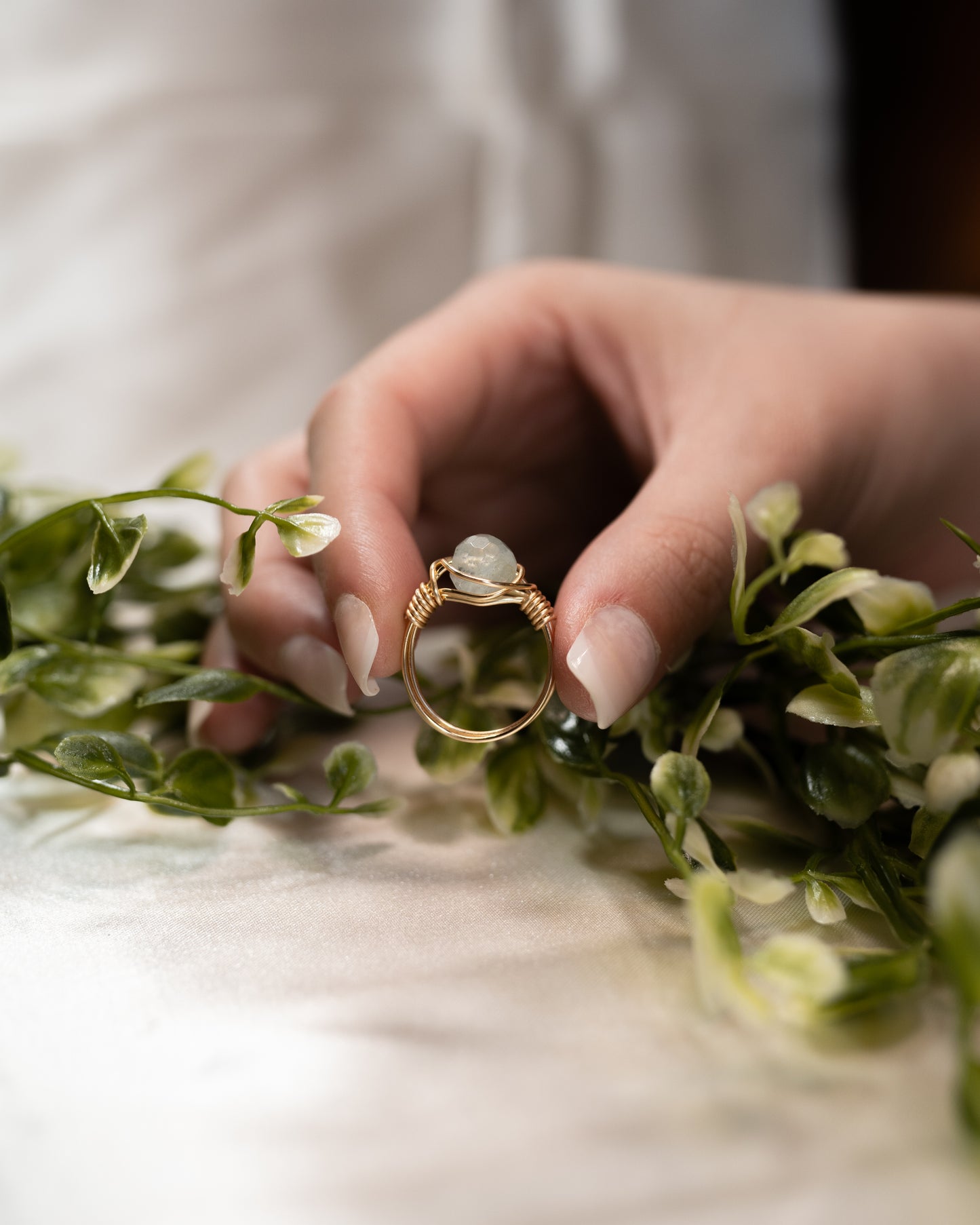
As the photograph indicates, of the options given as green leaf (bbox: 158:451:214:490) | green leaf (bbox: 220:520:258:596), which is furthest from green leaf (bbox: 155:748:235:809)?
green leaf (bbox: 158:451:214:490)

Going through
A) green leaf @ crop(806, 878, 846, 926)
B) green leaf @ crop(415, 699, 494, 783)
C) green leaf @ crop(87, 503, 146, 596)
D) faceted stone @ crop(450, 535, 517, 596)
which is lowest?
green leaf @ crop(415, 699, 494, 783)

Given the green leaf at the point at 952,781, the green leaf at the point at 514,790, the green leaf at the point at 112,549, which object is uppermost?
the green leaf at the point at 112,549

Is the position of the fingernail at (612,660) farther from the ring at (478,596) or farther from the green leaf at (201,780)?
the green leaf at (201,780)

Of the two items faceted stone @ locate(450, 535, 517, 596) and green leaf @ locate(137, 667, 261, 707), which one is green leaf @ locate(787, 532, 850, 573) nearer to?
faceted stone @ locate(450, 535, 517, 596)

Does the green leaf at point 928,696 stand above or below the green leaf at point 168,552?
above

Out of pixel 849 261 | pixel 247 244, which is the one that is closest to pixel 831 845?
pixel 247 244

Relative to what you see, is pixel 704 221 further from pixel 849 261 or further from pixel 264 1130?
pixel 264 1130

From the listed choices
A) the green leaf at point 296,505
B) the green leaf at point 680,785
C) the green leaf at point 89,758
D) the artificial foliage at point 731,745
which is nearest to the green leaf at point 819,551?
the artificial foliage at point 731,745
